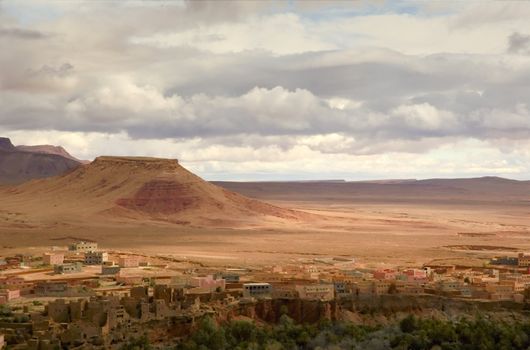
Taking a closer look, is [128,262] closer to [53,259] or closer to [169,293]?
[53,259]

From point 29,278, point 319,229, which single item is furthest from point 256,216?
point 29,278

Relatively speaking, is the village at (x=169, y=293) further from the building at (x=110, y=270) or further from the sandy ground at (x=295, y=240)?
the sandy ground at (x=295, y=240)

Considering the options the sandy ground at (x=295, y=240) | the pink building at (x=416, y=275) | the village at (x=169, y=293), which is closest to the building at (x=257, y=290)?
the village at (x=169, y=293)

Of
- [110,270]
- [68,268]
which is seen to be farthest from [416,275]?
[68,268]

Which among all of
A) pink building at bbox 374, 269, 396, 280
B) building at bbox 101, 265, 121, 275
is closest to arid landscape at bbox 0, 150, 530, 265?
building at bbox 101, 265, 121, 275

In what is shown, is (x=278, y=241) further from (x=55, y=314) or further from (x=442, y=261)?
(x=55, y=314)

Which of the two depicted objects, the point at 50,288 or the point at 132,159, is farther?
the point at 132,159
